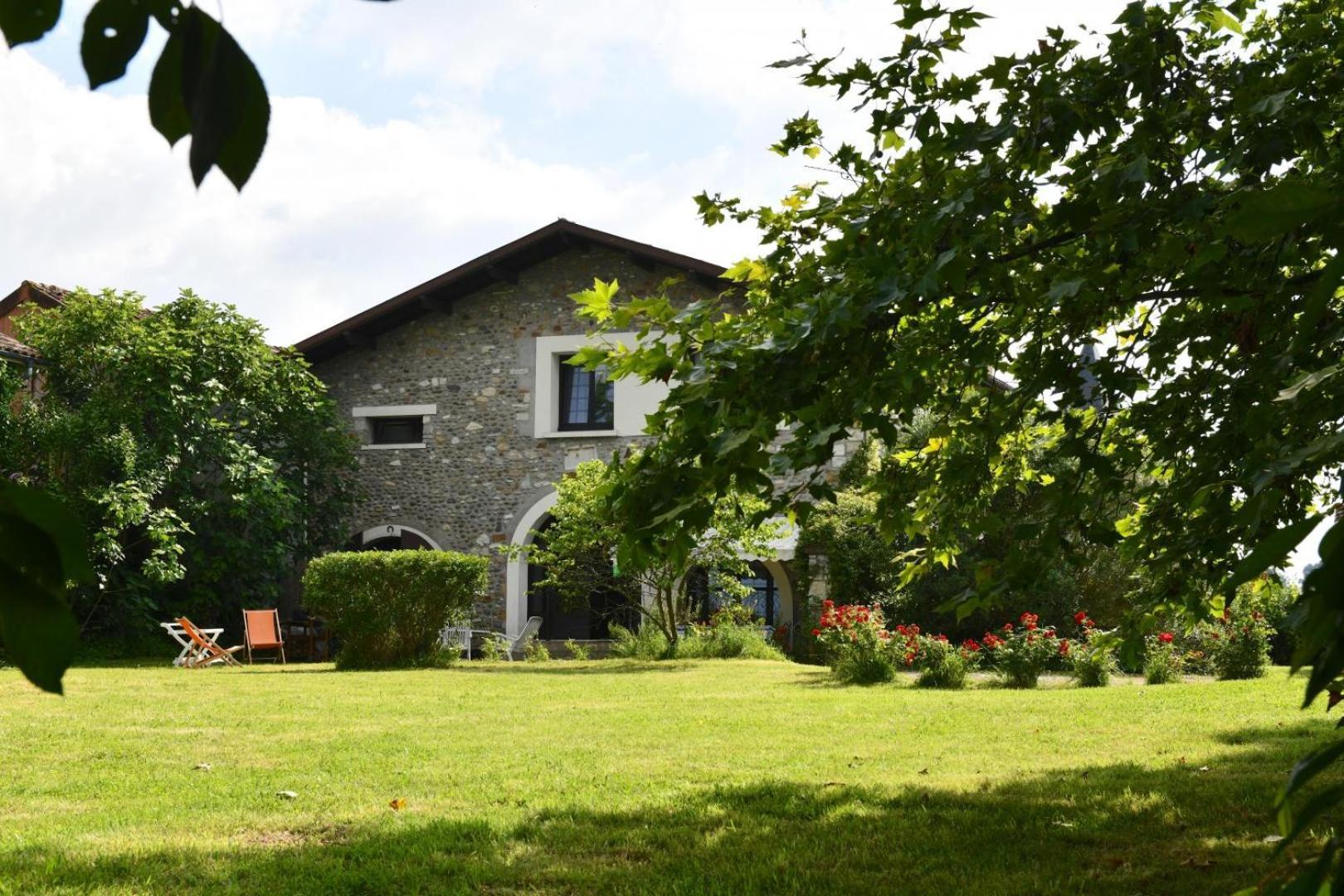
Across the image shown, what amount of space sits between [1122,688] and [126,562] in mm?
12416

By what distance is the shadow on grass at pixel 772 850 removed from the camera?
3799mm

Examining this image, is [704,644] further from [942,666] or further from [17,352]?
[17,352]

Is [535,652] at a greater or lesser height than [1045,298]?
lesser

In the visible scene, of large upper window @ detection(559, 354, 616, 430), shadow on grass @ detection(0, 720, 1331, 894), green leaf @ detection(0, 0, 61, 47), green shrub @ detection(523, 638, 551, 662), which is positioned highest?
large upper window @ detection(559, 354, 616, 430)

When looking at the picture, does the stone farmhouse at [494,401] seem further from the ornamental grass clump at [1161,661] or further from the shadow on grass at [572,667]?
the ornamental grass clump at [1161,661]

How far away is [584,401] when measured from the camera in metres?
18.4

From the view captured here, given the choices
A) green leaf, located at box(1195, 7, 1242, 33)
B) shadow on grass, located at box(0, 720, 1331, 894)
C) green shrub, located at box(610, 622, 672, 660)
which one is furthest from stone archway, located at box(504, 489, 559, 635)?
green leaf, located at box(1195, 7, 1242, 33)

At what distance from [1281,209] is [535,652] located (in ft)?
51.4

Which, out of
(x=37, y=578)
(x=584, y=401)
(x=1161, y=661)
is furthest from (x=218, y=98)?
(x=584, y=401)

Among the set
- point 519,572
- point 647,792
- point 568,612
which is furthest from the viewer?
point 568,612

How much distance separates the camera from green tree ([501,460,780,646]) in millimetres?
15328

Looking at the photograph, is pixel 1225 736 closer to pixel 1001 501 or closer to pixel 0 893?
pixel 0 893

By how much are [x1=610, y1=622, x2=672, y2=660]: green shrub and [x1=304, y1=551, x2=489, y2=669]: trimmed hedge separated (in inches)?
96.4

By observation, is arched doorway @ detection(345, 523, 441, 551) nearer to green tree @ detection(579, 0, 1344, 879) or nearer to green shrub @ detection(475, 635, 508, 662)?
green shrub @ detection(475, 635, 508, 662)
